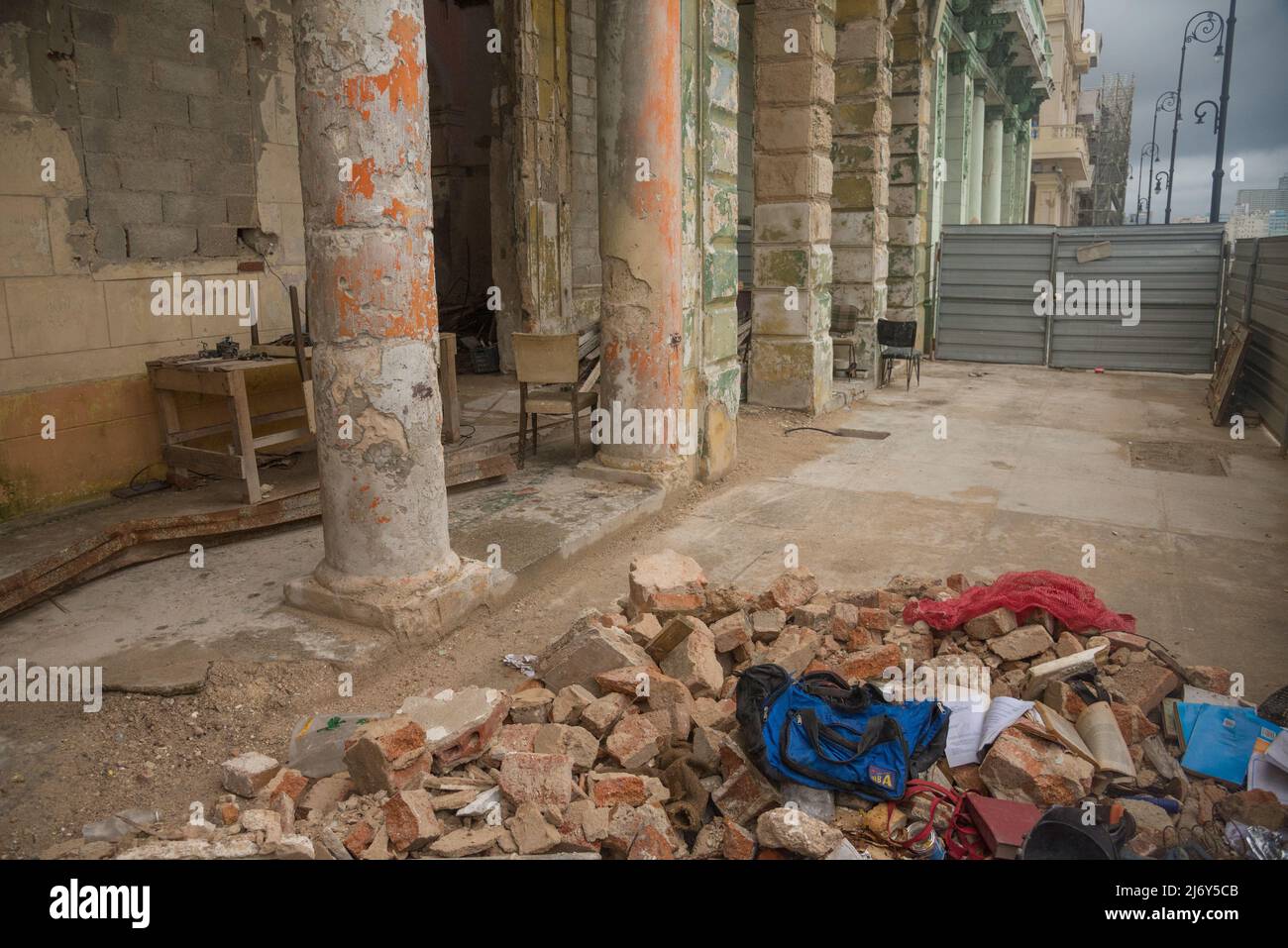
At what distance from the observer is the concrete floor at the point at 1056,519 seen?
5.16m

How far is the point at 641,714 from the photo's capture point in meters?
3.74

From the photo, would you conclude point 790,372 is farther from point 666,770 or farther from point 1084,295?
point 666,770

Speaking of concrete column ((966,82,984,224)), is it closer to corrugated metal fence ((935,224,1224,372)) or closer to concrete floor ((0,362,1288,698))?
corrugated metal fence ((935,224,1224,372))

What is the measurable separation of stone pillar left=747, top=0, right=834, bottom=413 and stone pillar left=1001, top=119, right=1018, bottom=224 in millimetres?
15517

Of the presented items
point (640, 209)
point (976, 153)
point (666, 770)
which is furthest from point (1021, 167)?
point (666, 770)

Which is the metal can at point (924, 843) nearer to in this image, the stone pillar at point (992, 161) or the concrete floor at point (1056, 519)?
the concrete floor at point (1056, 519)

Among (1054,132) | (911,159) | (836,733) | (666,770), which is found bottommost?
(666,770)

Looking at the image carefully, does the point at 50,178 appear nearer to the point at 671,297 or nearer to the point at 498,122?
the point at 671,297

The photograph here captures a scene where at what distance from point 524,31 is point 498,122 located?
103 centimetres

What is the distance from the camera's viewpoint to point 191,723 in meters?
3.76

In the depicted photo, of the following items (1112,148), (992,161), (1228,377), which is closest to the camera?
(1228,377)

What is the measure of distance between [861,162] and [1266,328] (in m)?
4.79

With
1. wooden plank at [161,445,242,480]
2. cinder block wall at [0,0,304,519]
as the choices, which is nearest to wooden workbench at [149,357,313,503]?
wooden plank at [161,445,242,480]
